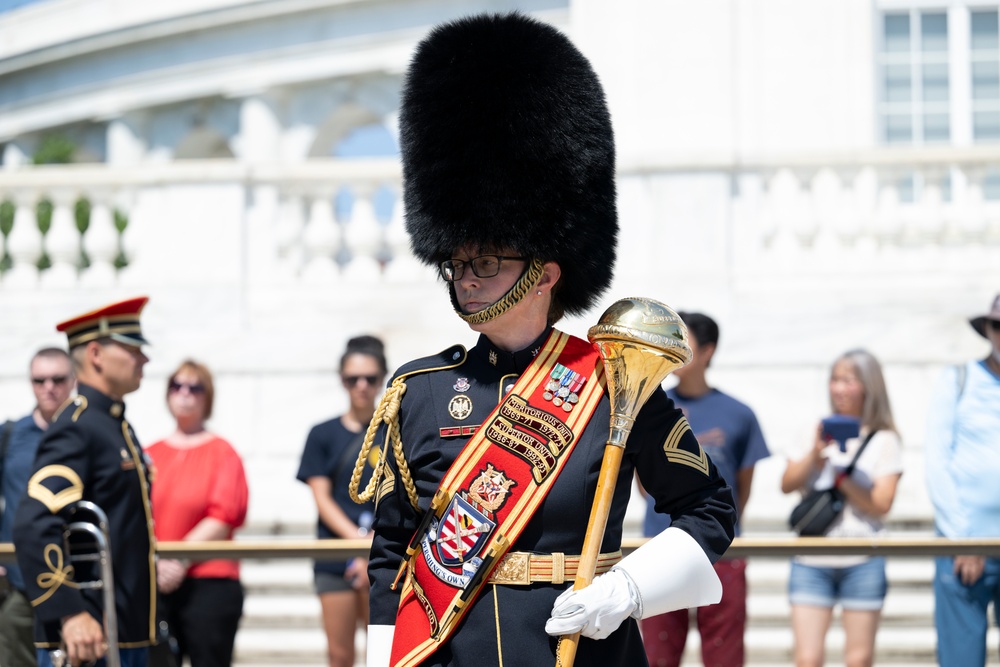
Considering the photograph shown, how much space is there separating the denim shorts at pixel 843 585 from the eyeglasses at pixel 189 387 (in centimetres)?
283

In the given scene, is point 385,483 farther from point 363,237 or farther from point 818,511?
point 363,237

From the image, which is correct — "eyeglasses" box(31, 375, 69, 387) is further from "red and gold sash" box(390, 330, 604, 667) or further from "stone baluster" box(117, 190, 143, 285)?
"red and gold sash" box(390, 330, 604, 667)

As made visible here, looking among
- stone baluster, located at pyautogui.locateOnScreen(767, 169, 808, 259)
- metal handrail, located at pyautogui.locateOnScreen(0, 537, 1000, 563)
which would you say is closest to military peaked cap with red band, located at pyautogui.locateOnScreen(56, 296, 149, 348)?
metal handrail, located at pyautogui.locateOnScreen(0, 537, 1000, 563)

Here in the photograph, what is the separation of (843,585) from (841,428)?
70 cm

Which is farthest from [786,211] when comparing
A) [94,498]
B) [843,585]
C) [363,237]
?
[94,498]

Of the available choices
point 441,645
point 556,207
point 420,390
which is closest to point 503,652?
point 441,645

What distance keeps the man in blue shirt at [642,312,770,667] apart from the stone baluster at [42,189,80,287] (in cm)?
573

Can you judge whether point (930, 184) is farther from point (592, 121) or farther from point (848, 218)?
point (592, 121)

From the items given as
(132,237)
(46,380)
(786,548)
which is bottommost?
(786,548)

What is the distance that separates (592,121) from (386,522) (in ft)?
3.71

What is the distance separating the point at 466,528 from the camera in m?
3.67

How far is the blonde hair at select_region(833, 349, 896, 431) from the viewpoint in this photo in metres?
7.05

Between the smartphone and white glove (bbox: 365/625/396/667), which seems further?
the smartphone

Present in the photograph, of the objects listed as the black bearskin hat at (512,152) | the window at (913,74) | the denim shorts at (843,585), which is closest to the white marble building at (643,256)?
the window at (913,74)
